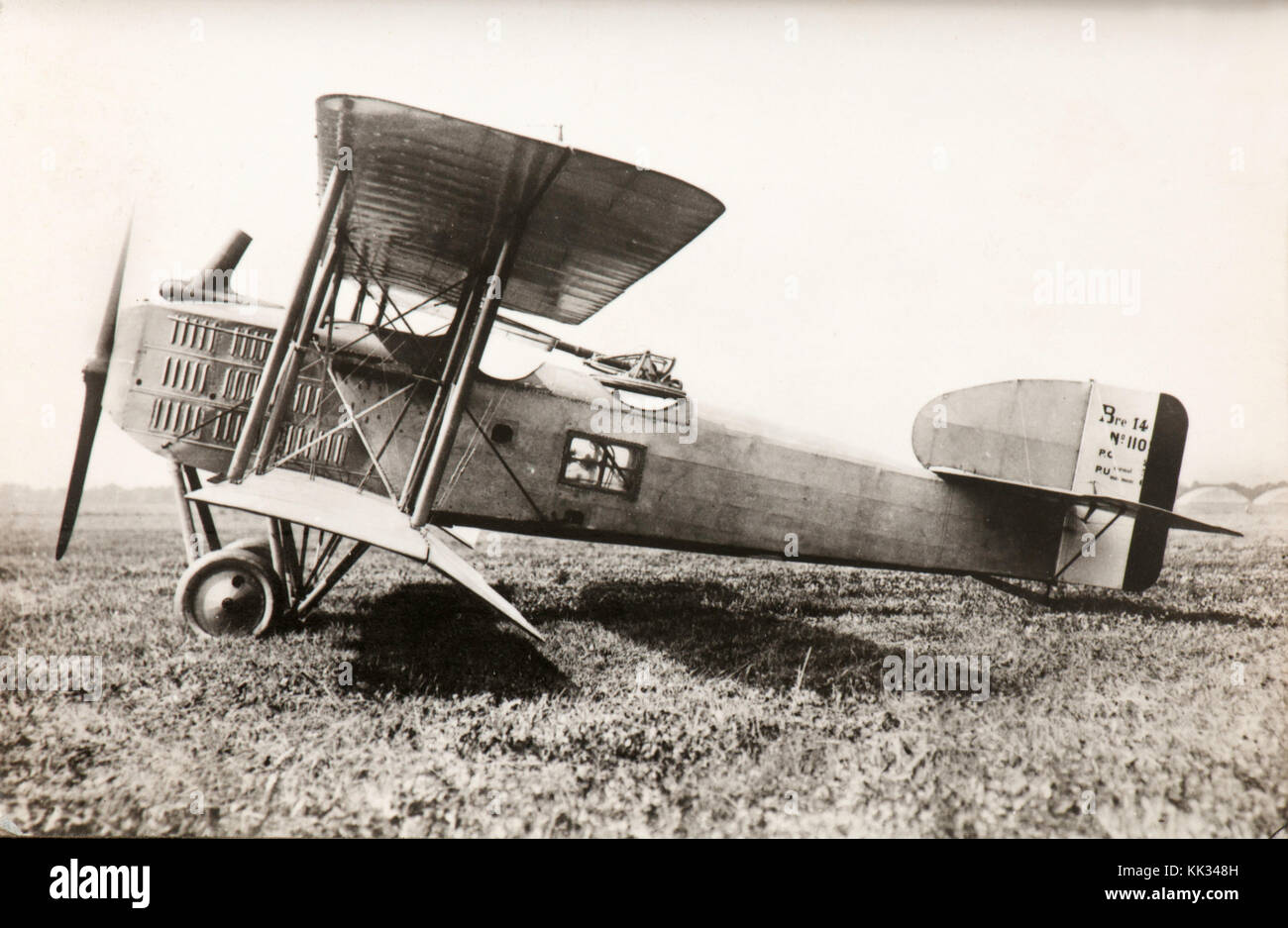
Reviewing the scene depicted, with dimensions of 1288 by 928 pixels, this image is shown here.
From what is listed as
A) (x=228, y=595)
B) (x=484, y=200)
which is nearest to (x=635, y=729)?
(x=228, y=595)

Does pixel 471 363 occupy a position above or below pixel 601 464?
above

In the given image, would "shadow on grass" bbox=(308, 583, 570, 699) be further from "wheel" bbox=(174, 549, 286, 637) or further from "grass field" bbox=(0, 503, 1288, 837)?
"wheel" bbox=(174, 549, 286, 637)

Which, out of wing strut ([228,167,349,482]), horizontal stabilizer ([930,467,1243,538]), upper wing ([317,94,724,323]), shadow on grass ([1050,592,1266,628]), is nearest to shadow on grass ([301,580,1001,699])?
wing strut ([228,167,349,482])

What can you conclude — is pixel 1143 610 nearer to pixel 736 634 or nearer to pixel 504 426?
pixel 736 634

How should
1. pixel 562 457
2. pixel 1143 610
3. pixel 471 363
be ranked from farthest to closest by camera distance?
pixel 1143 610
pixel 562 457
pixel 471 363

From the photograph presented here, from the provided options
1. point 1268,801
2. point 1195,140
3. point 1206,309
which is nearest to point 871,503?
point 1206,309

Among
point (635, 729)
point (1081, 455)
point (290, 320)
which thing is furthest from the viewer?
point (1081, 455)

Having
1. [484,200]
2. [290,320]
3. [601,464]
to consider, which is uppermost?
[484,200]
